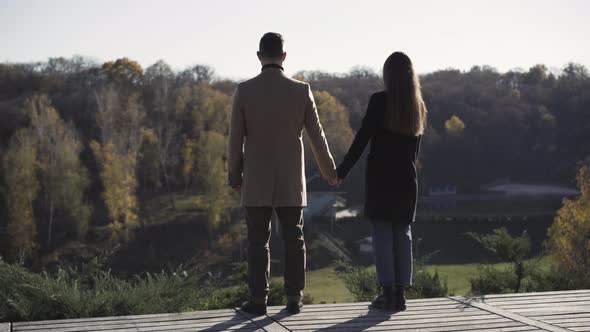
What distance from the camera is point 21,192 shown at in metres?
49.8

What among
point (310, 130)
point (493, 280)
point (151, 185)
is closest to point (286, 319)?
point (310, 130)

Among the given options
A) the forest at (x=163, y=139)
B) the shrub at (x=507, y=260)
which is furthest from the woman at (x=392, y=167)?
the forest at (x=163, y=139)

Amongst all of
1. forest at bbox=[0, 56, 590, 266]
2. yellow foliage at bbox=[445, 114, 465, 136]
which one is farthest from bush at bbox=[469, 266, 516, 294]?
yellow foliage at bbox=[445, 114, 465, 136]

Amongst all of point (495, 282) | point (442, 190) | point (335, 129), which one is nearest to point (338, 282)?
point (335, 129)

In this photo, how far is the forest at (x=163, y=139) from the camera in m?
51.7

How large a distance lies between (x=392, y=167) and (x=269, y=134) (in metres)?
0.95

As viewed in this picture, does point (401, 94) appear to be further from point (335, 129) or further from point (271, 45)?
point (335, 129)

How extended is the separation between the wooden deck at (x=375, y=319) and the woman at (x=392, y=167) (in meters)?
0.29

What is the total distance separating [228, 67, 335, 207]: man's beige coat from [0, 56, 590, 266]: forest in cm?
4019

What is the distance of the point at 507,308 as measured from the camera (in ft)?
18.4

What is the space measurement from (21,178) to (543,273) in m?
46.8

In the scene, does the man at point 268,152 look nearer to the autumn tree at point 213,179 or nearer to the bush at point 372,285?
the bush at point 372,285

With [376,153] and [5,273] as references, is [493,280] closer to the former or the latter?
[376,153]

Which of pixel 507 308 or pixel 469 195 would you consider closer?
pixel 507 308
